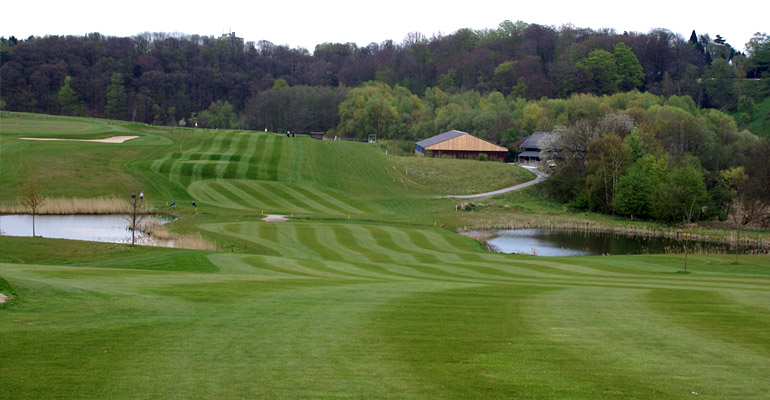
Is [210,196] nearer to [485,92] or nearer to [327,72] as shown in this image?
[485,92]

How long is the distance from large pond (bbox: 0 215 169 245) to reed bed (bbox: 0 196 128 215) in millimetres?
977

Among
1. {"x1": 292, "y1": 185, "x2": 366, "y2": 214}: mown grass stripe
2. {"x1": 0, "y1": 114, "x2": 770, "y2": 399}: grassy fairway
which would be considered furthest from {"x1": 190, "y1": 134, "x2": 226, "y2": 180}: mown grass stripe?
{"x1": 0, "y1": 114, "x2": 770, "y2": 399}: grassy fairway

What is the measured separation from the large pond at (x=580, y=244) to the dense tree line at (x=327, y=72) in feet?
292

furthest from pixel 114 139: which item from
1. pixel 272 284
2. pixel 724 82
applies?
pixel 724 82

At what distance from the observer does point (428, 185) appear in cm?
7912

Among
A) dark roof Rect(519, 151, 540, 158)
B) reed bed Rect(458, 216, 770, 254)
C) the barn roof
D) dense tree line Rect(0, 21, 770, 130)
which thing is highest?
dense tree line Rect(0, 21, 770, 130)

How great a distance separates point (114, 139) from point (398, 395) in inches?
3430

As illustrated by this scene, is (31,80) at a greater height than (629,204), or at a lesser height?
greater

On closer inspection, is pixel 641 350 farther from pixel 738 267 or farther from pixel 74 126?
pixel 74 126

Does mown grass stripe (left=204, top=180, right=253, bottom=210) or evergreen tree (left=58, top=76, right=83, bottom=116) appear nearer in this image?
mown grass stripe (left=204, top=180, right=253, bottom=210)

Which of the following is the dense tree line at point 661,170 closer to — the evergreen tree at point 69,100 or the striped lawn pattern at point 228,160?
the striped lawn pattern at point 228,160

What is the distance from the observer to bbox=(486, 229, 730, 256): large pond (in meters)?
44.8

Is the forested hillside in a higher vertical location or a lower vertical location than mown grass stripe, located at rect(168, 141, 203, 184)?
higher

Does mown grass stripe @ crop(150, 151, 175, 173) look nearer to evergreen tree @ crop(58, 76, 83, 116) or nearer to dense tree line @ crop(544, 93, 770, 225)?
dense tree line @ crop(544, 93, 770, 225)
